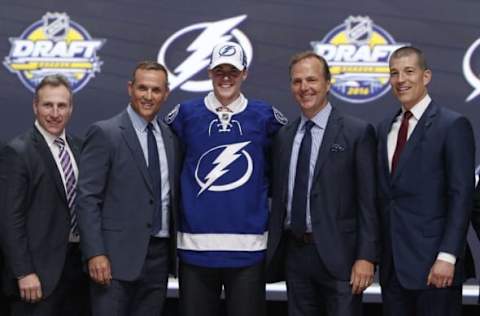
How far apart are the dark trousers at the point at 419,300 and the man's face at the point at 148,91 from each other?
1119 millimetres

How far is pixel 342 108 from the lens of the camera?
370 centimetres

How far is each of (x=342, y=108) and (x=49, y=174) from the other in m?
1.39

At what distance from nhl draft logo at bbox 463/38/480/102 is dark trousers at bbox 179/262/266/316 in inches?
52.7

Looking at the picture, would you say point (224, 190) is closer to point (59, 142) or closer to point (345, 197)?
point (345, 197)

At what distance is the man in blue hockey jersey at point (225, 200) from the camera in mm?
3088

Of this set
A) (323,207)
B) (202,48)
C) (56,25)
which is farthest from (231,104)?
(56,25)

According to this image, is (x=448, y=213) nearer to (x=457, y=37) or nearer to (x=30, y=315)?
(x=457, y=37)

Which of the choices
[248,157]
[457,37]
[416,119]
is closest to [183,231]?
[248,157]

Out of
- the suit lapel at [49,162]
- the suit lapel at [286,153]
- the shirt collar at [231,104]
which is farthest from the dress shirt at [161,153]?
the suit lapel at [286,153]

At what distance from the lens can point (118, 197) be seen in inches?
120

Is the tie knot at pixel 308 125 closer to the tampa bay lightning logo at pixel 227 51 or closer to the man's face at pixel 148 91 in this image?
the tampa bay lightning logo at pixel 227 51

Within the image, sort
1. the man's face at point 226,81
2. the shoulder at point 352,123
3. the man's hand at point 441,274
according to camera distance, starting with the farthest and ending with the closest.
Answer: the man's face at point 226,81
the shoulder at point 352,123
the man's hand at point 441,274

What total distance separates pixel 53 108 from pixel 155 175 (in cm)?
49

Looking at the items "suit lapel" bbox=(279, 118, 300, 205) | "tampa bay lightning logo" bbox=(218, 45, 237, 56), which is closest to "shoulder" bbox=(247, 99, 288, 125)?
"suit lapel" bbox=(279, 118, 300, 205)
